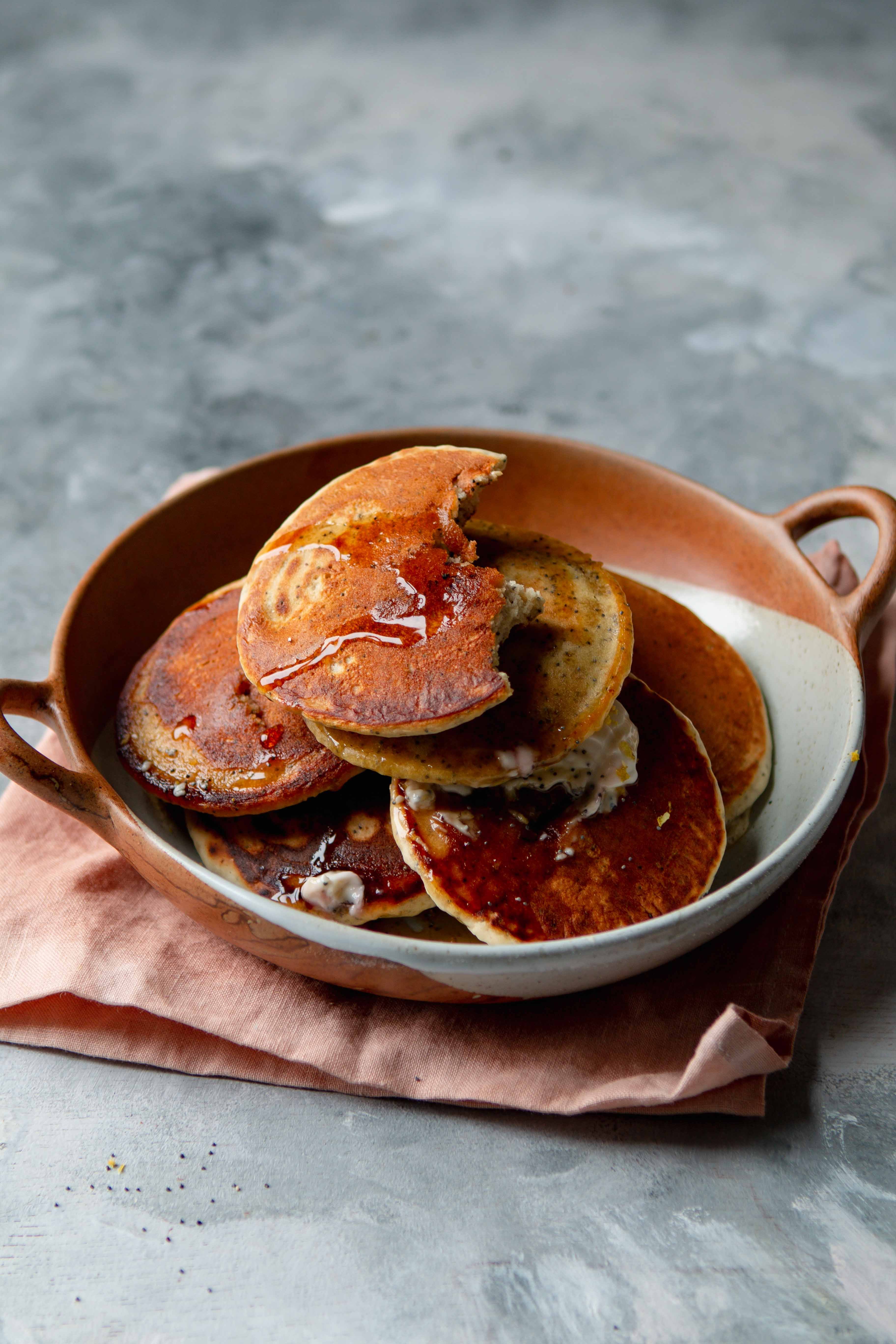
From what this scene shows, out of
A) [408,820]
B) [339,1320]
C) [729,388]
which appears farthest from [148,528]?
[729,388]

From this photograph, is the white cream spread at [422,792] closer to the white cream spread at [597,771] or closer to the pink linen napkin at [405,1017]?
the white cream spread at [597,771]

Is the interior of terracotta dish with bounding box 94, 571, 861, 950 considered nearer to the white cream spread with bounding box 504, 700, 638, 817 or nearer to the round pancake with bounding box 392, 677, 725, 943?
the round pancake with bounding box 392, 677, 725, 943

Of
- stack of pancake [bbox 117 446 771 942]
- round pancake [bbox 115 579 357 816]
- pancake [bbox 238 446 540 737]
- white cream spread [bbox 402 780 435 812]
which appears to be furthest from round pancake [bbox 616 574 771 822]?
round pancake [bbox 115 579 357 816]

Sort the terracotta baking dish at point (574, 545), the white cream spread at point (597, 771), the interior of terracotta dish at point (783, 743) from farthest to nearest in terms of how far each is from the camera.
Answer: the interior of terracotta dish at point (783, 743) → the white cream spread at point (597, 771) → the terracotta baking dish at point (574, 545)

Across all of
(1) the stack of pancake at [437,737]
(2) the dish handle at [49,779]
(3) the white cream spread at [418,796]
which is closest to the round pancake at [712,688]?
(1) the stack of pancake at [437,737]

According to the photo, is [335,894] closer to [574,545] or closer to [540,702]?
[540,702]

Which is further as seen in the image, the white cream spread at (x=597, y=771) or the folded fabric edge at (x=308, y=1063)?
the white cream spread at (x=597, y=771)
